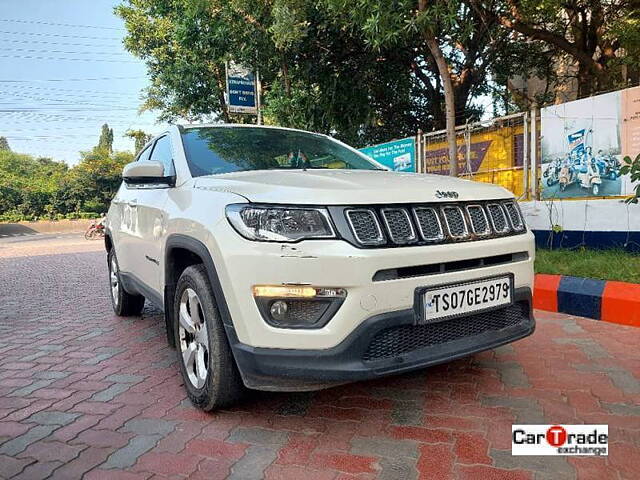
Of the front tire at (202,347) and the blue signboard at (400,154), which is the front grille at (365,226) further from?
the blue signboard at (400,154)

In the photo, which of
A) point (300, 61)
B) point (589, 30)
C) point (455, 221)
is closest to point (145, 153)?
point (455, 221)

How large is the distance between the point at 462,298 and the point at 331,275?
668mm

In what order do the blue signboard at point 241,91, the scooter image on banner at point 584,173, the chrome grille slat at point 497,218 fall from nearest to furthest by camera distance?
the chrome grille slat at point 497,218, the scooter image on banner at point 584,173, the blue signboard at point 241,91

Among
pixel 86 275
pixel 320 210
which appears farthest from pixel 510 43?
pixel 320 210

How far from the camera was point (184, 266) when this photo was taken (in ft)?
9.21

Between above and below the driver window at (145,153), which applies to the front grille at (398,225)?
below

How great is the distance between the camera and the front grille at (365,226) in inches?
80.2

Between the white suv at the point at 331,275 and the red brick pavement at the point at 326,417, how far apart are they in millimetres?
275

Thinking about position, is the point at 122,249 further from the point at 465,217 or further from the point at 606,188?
→ the point at 606,188

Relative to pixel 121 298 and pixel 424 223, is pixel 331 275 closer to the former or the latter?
pixel 424 223

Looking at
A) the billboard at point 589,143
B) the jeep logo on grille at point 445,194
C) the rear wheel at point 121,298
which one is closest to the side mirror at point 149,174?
the jeep logo on grille at point 445,194

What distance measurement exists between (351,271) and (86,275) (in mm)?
7179

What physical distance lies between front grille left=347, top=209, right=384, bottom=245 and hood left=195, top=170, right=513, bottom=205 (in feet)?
0.15

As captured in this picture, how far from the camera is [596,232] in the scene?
5492 mm
